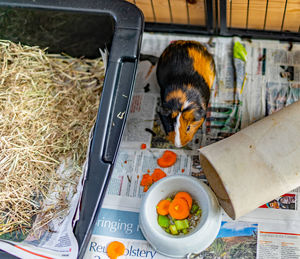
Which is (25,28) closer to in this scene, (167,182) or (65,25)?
(65,25)

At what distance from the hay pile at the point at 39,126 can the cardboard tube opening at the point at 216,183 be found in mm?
420

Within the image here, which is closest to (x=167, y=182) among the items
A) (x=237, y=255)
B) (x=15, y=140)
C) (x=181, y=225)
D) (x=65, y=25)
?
(x=181, y=225)

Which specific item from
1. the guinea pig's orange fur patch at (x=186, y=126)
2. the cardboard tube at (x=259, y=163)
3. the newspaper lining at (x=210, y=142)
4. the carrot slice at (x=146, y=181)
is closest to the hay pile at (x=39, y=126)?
the newspaper lining at (x=210, y=142)

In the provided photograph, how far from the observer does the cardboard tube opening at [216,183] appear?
116 centimetres

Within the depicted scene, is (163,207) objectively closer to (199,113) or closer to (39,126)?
(199,113)

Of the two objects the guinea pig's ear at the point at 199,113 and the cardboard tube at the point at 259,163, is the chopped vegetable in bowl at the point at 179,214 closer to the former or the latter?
the cardboard tube at the point at 259,163

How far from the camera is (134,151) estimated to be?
139 centimetres

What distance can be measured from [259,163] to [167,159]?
14.3 inches

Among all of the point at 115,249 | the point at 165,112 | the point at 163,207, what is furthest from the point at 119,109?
the point at 115,249

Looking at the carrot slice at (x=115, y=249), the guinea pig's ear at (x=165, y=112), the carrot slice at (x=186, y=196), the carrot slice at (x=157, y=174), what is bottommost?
the carrot slice at (x=115, y=249)

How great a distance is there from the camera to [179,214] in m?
1.21

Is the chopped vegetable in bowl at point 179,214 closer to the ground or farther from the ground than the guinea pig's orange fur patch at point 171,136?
closer to the ground

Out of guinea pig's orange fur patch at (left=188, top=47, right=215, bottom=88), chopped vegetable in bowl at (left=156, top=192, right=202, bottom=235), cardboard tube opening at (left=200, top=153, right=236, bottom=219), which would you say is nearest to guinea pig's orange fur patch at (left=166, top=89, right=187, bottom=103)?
guinea pig's orange fur patch at (left=188, top=47, right=215, bottom=88)

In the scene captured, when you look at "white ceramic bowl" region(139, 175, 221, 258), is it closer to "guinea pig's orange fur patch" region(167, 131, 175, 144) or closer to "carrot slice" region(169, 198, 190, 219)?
"carrot slice" region(169, 198, 190, 219)
